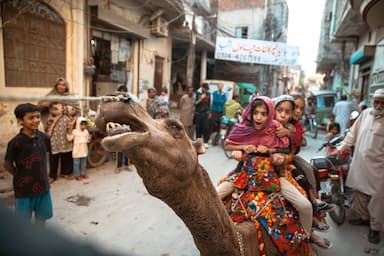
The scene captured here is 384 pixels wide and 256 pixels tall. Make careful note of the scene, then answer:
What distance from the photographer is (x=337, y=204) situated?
13.9ft

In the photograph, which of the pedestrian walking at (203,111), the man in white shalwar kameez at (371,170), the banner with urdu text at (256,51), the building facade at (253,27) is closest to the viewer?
the man in white shalwar kameez at (371,170)

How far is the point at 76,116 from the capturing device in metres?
5.06

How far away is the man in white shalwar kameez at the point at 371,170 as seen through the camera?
141 inches

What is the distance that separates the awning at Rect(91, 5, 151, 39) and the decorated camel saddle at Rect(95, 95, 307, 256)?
292 inches

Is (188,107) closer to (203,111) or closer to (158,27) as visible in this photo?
(203,111)

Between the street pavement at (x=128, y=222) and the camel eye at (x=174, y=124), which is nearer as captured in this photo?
the camel eye at (x=174, y=124)

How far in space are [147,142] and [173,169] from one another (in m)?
0.21

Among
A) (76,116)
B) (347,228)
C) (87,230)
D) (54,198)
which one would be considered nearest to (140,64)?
(76,116)

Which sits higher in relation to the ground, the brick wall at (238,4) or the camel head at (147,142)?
the brick wall at (238,4)

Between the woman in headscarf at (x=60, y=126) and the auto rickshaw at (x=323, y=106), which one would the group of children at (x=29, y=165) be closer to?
the woman in headscarf at (x=60, y=126)

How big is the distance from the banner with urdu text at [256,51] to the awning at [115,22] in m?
4.99

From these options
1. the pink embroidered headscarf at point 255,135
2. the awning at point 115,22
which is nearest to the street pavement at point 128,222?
the pink embroidered headscarf at point 255,135

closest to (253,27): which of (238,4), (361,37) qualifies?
(238,4)

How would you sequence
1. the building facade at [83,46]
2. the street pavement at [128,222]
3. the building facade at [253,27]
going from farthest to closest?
1. the building facade at [253,27]
2. the building facade at [83,46]
3. the street pavement at [128,222]
